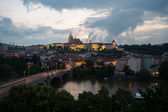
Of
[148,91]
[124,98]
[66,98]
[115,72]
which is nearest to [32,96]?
[66,98]

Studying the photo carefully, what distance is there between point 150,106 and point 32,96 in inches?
151

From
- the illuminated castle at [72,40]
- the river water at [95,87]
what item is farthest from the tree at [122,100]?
the illuminated castle at [72,40]

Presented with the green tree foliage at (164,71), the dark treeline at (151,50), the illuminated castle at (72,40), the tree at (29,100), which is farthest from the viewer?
the illuminated castle at (72,40)

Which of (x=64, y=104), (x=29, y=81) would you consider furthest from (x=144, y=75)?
(x=64, y=104)

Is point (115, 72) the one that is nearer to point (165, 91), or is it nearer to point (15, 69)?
point (15, 69)

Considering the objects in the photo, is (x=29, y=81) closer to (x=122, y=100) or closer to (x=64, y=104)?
(x=64, y=104)

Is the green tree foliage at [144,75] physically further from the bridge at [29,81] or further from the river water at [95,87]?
the bridge at [29,81]

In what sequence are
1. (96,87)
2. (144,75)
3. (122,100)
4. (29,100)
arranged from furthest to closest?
1. (144,75)
2. (96,87)
3. (29,100)
4. (122,100)

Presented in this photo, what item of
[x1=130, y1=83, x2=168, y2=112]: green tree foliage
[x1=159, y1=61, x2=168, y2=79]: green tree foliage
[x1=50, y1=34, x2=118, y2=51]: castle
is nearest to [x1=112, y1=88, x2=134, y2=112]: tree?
[x1=130, y1=83, x2=168, y2=112]: green tree foliage

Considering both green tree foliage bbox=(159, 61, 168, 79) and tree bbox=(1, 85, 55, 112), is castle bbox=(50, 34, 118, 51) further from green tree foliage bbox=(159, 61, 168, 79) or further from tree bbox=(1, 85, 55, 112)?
tree bbox=(1, 85, 55, 112)

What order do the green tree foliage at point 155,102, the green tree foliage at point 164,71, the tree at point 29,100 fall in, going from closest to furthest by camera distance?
1. the green tree foliage at point 155,102
2. the tree at point 29,100
3. the green tree foliage at point 164,71

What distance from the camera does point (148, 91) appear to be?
463 cm

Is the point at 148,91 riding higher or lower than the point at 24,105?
higher

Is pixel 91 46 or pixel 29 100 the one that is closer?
pixel 29 100
